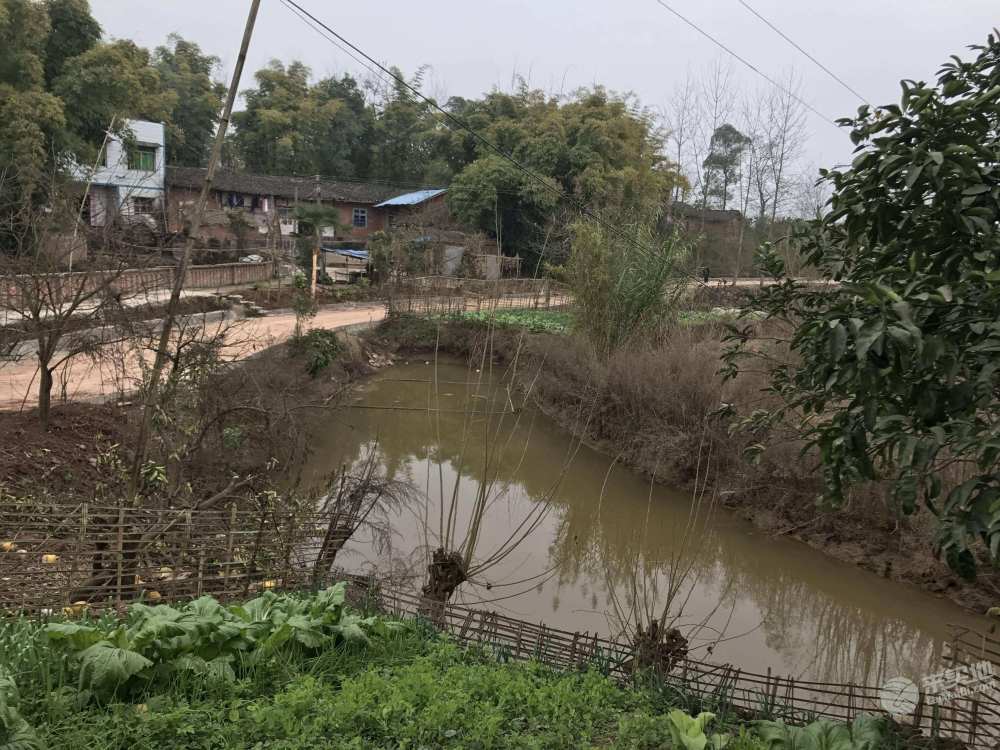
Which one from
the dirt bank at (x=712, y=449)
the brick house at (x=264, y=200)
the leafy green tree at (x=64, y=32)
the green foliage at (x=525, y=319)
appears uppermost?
the leafy green tree at (x=64, y=32)

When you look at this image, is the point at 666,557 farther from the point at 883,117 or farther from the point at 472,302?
the point at 472,302

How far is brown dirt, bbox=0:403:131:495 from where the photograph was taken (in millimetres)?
7754

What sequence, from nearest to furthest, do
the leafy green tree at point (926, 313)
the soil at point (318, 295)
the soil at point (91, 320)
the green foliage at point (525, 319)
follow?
the leafy green tree at point (926, 313)
the soil at point (91, 320)
the green foliage at point (525, 319)
the soil at point (318, 295)

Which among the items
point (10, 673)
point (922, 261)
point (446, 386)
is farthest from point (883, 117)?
point (446, 386)

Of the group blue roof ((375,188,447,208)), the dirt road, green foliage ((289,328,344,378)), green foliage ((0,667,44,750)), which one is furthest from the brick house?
green foliage ((0,667,44,750))

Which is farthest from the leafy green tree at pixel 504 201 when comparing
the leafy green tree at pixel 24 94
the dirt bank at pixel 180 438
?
the dirt bank at pixel 180 438

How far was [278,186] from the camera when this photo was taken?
3256 centimetres

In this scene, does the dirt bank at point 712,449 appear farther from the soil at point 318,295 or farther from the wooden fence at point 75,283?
the soil at point 318,295

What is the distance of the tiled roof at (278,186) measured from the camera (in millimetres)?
30094

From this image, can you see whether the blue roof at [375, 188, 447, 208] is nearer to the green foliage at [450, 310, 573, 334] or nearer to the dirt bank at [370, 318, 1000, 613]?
the green foliage at [450, 310, 573, 334]

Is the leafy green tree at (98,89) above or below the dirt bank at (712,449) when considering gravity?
above

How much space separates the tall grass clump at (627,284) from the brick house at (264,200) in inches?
529

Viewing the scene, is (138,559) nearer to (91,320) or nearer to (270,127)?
(91,320)

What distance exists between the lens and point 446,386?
719 inches
